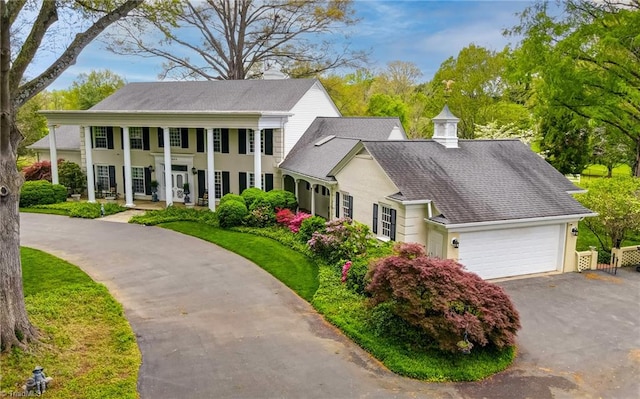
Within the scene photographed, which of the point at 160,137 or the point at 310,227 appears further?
the point at 160,137

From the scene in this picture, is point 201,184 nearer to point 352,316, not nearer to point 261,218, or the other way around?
point 261,218

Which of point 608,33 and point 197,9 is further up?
point 197,9

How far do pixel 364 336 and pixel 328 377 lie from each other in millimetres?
1961

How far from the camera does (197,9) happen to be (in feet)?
134

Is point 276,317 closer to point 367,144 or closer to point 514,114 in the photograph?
point 367,144

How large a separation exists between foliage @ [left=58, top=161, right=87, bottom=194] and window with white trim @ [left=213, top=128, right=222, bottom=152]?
9.93 meters

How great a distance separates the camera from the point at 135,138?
31969 millimetres

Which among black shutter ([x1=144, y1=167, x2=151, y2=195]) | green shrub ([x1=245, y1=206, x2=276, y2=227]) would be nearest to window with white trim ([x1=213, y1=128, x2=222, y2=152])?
black shutter ([x1=144, y1=167, x2=151, y2=195])

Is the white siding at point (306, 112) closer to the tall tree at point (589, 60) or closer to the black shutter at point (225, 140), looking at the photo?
the black shutter at point (225, 140)

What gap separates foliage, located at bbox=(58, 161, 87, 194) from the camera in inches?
1266

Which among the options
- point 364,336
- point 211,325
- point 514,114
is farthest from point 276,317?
point 514,114

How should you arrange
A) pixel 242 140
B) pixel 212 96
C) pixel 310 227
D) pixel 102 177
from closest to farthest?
pixel 310 227 < pixel 242 140 < pixel 212 96 < pixel 102 177

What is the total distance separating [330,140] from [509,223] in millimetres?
12647

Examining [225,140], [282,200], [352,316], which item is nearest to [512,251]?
[352,316]
